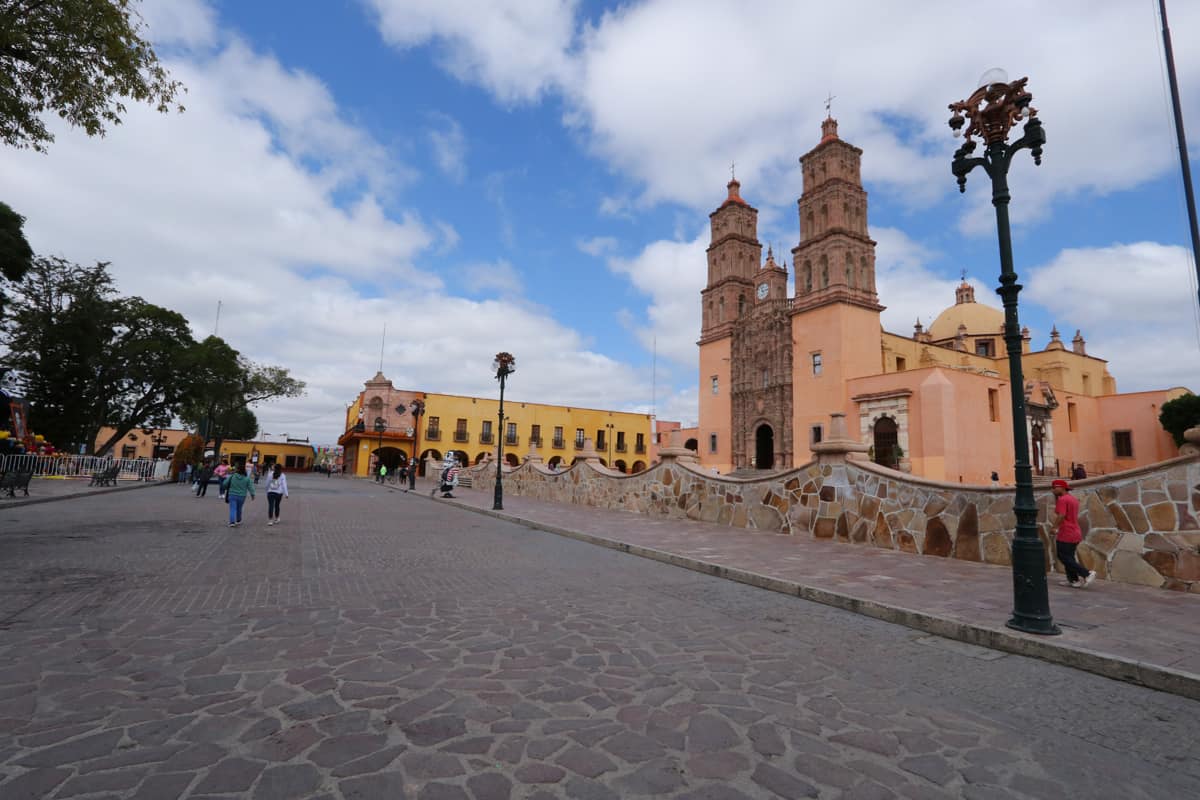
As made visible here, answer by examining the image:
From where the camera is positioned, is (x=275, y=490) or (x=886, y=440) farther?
(x=886, y=440)

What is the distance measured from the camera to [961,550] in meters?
8.62

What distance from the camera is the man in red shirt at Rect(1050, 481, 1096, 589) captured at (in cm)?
658

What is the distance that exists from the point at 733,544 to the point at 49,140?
490 inches

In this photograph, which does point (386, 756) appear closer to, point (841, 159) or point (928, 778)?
point (928, 778)

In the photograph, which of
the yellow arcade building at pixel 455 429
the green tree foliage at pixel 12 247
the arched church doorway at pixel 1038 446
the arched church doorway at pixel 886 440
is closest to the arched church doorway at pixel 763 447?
the arched church doorway at pixel 886 440

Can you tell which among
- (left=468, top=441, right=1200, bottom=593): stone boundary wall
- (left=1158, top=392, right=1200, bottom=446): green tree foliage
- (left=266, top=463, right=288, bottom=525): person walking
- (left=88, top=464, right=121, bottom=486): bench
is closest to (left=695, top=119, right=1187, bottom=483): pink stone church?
(left=1158, top=392, right=1200, bottom=446): green tree foliage

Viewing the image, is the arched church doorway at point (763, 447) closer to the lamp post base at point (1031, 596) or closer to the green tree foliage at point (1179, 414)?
the green tree foliage at point (1179, 414)

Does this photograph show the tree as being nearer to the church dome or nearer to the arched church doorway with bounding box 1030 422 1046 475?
the arched church doorway with bounding box 1030 422 1046 475

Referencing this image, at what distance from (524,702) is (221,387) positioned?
44003 millimetres

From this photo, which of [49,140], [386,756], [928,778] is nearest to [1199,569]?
[928,778]

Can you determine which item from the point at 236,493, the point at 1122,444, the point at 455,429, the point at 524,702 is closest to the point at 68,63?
the point at 236,493

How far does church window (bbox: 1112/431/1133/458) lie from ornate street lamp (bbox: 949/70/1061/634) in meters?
48.0

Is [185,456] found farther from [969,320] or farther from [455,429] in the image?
[969,320]

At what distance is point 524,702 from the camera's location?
10.7ft
